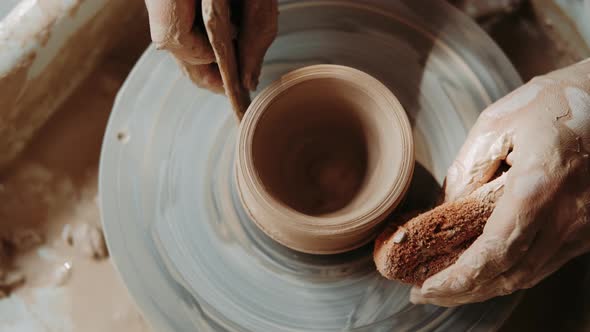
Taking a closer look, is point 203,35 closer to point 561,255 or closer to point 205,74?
point 205,74

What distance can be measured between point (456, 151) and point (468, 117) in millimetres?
130

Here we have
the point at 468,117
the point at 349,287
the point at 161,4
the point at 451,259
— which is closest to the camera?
the point at 161,4

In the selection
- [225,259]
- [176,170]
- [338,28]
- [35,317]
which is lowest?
[35,317]

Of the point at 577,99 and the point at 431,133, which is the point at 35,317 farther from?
the point at 577,99

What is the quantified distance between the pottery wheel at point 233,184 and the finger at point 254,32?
11.3 inches

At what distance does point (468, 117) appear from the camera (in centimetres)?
194

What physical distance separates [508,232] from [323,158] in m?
0.73

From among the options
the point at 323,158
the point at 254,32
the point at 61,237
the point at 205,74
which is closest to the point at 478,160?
the point at 323,158

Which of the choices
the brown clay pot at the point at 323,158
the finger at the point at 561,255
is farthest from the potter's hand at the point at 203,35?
the finger at the point at 561,255

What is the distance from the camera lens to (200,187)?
1.92 metres

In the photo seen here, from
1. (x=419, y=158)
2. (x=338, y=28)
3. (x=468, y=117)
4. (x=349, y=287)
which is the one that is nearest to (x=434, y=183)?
(x=419, y=158)

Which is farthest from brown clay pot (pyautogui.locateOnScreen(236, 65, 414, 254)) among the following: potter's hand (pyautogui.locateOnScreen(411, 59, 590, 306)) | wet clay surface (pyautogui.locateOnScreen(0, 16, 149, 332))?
wet clay surface (pyautogui.locateOnScreen(0, 16, 149, 332))

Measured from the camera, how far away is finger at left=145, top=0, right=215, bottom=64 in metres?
1.47

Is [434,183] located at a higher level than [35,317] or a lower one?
higher
